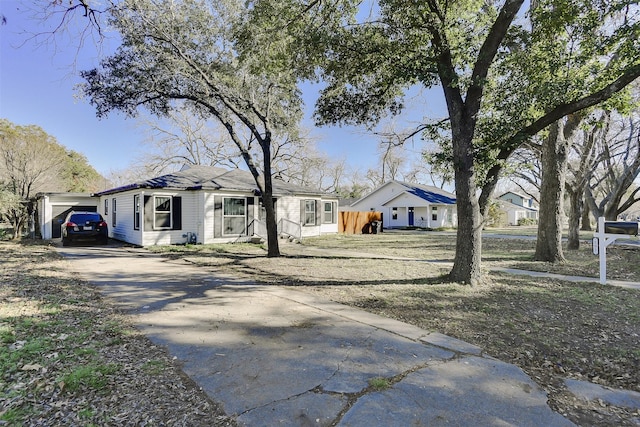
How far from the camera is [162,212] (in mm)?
13984

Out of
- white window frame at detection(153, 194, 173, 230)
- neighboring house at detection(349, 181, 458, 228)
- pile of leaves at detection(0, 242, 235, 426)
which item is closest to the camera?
pile of leaves at detection(0, 242, 235, 426)

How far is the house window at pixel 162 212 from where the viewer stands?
13.8 meters

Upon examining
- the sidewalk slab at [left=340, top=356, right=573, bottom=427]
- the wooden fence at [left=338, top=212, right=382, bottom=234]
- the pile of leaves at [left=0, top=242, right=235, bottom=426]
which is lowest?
the sidewalk slab at [left=340, top=356, right=573, bottom=427]

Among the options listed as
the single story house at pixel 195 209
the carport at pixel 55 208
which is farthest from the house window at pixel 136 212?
the carport at pixel 55 208

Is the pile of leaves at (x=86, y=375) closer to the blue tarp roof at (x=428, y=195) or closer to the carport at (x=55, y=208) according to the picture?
the carport at (x=55, y=208)

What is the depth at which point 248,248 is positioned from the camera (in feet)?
45.1

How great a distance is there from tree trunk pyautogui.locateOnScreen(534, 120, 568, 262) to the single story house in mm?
10323

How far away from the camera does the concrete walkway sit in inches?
102

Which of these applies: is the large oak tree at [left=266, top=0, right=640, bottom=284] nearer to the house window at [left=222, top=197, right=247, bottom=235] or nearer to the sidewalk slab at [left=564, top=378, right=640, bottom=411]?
the sidewalk slab at [left=564, top=378, right=640, bottom=411]

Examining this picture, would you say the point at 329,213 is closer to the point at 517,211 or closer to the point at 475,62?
the point at 475,62

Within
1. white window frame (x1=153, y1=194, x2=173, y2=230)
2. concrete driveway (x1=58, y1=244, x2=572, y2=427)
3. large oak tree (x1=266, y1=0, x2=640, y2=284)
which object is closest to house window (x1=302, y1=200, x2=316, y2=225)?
white window frame (x1=153, y1=194, x2=173, y2=230)

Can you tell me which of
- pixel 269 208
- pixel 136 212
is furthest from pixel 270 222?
pixel 136 212

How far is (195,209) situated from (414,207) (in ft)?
72.9

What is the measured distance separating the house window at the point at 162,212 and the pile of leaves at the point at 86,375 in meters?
8.72
